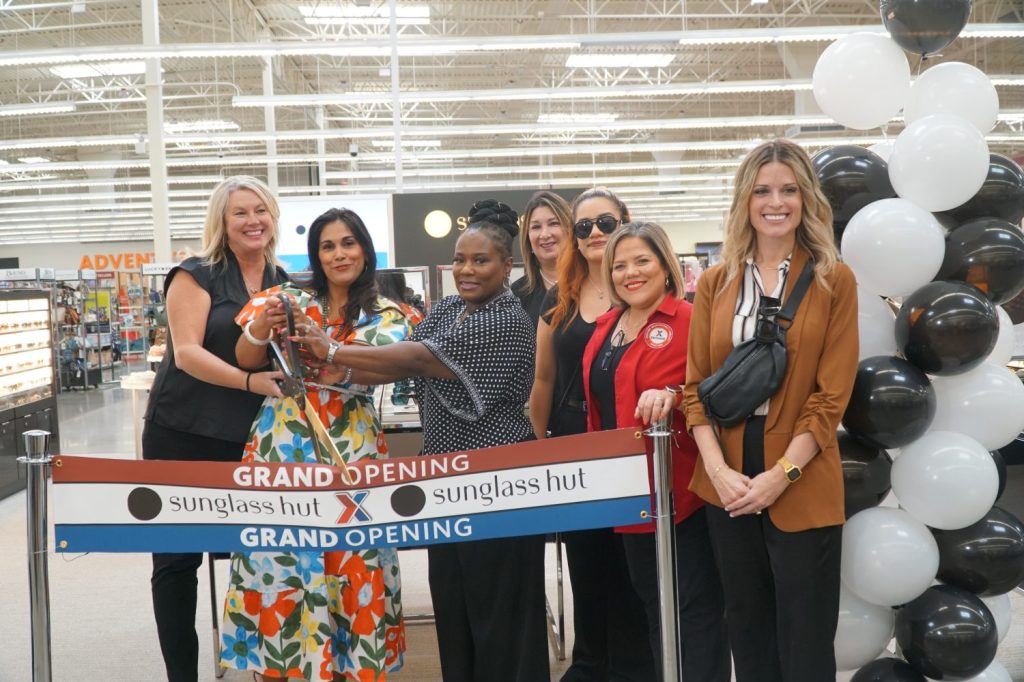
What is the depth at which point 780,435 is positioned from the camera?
1.83 meters

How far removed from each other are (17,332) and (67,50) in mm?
4257

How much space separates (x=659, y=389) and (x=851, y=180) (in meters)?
0.76

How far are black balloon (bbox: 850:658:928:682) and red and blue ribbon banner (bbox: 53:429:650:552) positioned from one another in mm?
866

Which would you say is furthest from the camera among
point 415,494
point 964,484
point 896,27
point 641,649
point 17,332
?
point 17,332

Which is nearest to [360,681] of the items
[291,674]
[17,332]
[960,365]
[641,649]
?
[291,674]

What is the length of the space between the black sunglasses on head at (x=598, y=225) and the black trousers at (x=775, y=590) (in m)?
0.81

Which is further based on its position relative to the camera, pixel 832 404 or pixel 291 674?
pixel 291 674

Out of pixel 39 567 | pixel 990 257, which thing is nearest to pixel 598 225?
pixel 990 257

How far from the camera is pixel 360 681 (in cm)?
214

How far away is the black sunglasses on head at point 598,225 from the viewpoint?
2449mm

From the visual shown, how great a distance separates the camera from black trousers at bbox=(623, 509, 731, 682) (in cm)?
204

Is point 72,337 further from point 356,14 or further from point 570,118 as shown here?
point 570,118

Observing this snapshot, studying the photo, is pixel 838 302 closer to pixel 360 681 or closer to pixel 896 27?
pixel 896 27

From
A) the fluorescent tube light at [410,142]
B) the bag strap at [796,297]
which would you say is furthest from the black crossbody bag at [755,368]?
the fluorescent tube light at [410,142]
